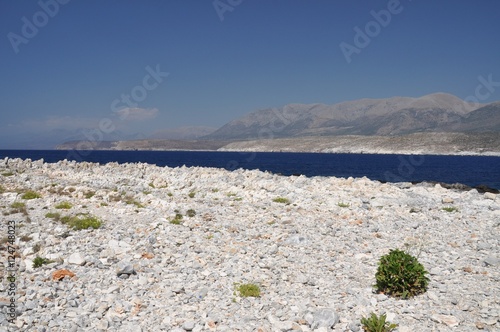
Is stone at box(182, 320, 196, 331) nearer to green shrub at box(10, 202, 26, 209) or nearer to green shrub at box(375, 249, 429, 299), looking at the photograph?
green shrub at box(375, 249, 429, 299)

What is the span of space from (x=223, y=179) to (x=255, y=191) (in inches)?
364

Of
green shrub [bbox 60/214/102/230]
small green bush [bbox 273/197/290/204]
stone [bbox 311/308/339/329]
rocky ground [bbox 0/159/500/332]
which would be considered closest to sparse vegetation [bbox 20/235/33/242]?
rocky ground [bbox 0/159/500/332]

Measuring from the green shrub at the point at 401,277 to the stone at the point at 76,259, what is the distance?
9685 mm

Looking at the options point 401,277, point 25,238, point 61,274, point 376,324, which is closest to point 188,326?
point 376,324

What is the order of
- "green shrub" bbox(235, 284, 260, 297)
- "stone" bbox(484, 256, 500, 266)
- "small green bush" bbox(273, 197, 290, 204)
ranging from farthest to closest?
"small green bush" bbox(273, 197, 290, 204) → "stone" bbox(484, 256, 500, 266) → "green shrub" bbox(235, 284, 260, 297)

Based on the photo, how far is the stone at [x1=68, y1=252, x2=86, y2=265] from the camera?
13.3m

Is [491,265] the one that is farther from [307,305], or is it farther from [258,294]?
[258,294]

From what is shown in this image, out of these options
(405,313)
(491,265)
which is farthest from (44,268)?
(491,265)

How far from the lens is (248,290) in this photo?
11.5 meters

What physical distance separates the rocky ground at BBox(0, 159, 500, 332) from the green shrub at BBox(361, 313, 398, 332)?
21cm

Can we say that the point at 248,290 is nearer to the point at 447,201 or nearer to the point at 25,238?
the point at 25,238

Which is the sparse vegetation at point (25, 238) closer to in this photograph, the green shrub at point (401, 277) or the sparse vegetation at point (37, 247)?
the sparse vegetation at point (37, 247)

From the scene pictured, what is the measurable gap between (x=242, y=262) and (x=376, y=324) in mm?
5666

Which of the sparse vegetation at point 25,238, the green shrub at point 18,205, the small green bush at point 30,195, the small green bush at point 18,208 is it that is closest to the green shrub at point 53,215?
the small green bush at point 18,208
